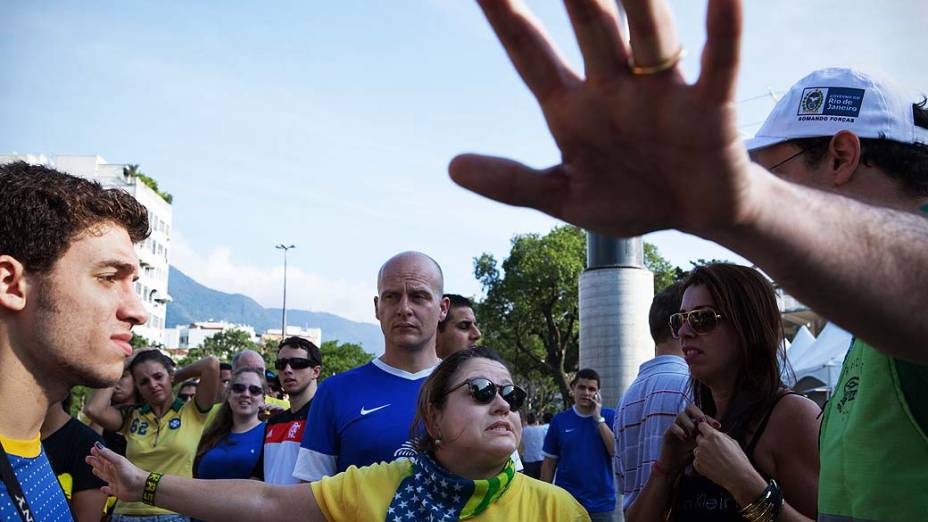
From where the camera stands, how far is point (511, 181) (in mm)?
1300

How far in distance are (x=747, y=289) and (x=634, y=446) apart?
55.6 inches

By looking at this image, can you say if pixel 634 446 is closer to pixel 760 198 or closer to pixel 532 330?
pixel 760 198

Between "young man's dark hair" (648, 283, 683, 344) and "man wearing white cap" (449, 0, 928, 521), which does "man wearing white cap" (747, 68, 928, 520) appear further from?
"young man's dark hair" (648, 283, 683, 344)

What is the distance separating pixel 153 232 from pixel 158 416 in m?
84.3

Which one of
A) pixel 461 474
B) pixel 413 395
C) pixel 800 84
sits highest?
pixel 800 84

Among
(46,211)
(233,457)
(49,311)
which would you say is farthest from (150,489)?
(233,457)

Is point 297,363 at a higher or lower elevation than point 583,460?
higher

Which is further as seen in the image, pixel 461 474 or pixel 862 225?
pixel 461 474

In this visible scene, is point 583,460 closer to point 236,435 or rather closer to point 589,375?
point 589,375

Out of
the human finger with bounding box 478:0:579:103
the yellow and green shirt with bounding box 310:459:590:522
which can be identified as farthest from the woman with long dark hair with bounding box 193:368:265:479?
the human finger with bounding box 478:0:579:103

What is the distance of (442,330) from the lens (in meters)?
6.49

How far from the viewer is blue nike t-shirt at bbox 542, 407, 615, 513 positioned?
847cm

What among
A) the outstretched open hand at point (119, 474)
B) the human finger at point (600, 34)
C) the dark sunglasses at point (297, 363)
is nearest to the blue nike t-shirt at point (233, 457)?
the dark sunglasses at point (297, 363)

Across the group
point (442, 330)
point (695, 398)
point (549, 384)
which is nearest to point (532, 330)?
point (549, 384)
